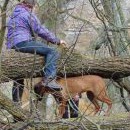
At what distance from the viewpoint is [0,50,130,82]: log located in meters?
10.5

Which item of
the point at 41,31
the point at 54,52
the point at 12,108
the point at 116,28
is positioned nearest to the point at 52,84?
the point at 54,52

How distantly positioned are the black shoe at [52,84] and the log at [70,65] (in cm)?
23

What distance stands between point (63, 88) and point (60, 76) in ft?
0.75

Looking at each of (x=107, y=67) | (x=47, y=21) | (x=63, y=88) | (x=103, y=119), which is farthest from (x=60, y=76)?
(x=47, y=21)

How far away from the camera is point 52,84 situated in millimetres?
10234

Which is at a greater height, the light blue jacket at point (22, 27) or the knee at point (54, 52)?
the light blue jacket at point (22, 27)

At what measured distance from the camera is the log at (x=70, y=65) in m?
10.5

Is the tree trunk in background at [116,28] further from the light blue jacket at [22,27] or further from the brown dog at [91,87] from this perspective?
the light blue jacket at [22,27]

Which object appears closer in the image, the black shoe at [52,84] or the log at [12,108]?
the log at [12,108]

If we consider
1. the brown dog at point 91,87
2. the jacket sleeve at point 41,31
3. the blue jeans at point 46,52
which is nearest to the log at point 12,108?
the blue jeans at point 46,52

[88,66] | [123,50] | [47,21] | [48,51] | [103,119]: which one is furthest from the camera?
[47,21]

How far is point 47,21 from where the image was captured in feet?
52.4

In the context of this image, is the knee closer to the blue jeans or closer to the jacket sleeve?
the blue jeans

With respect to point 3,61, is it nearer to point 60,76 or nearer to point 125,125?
point 60,76
